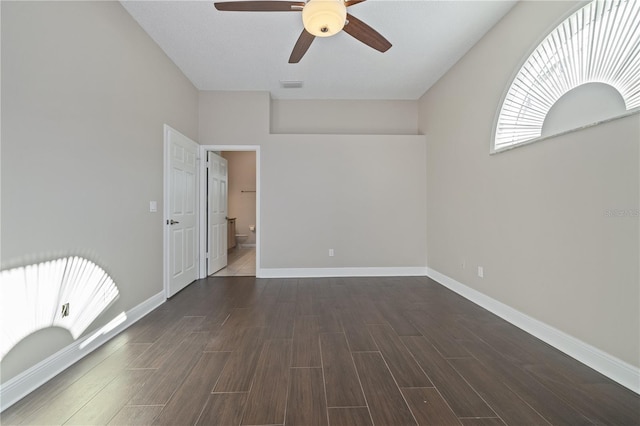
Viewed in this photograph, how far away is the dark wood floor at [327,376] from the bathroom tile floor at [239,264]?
Result: 1.72m

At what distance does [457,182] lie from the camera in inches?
140

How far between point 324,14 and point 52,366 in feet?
9.60

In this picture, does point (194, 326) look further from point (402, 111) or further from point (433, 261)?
point (402, 111)

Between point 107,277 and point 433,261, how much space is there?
409cm

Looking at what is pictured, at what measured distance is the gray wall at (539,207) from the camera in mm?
1719

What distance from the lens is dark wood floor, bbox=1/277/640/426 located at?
1.43 meters

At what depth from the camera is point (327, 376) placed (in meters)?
1.76

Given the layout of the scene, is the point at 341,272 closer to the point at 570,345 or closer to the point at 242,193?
the point at 570,345

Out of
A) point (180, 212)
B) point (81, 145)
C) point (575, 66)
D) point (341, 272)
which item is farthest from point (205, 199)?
point (575, 66)

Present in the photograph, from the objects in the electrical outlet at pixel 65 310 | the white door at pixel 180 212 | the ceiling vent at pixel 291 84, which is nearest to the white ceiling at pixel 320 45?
the ceiling vent at pixel 291 84

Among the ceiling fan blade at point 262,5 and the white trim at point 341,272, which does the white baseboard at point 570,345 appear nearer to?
the white trim at point 341,272

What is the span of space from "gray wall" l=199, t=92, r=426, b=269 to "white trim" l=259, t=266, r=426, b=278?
0.23 ft

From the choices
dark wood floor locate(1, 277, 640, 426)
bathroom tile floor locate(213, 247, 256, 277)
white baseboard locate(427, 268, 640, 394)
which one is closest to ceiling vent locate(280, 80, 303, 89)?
bathroom tile floor locate(213, 247, 256, 277)

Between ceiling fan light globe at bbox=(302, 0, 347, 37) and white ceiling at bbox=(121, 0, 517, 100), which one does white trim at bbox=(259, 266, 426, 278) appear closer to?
white ceiling at bbox=(121, 0, 517, 100)
